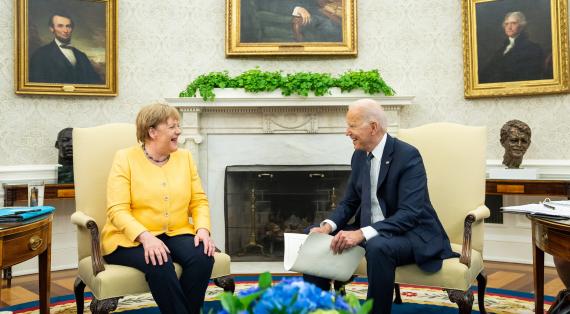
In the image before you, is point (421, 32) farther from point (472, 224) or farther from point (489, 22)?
point (472, 224)

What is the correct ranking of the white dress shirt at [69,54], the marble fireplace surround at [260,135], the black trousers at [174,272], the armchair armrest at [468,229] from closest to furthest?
the black trousers at [174,272] → the armchair armrest at [468,229] → the white dress shirt at [69,54] → the marble fireplace surround at [260,135]

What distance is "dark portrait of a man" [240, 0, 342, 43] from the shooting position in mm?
5637

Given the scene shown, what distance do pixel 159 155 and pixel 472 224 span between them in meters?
1.84

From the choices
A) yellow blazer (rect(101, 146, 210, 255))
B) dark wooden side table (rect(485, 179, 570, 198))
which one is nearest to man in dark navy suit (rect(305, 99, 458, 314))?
yellow blazer (rect(101, 146, 210, 255))

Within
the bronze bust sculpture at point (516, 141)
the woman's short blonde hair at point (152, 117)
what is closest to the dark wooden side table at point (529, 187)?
the bronze bust sculpture at point (516, 141)

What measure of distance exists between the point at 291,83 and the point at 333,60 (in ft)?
2.77

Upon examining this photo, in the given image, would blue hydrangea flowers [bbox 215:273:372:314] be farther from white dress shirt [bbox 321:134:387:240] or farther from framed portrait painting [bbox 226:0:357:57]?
framed portrait painting [bbox 226:0:357:57]

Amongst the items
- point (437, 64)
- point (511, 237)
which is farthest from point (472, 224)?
point (437, 64)

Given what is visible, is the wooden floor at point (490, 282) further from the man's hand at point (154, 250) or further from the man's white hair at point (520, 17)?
the man's white hair at point (520, 17)

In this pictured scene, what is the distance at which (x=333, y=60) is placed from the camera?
18.7 ft

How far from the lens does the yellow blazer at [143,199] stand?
8.77 feet

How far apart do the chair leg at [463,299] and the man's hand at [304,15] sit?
3.86 m

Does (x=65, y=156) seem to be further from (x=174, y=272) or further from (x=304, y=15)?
(x=304, y=15)

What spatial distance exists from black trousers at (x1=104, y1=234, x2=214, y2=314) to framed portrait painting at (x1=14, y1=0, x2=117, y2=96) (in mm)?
3085
